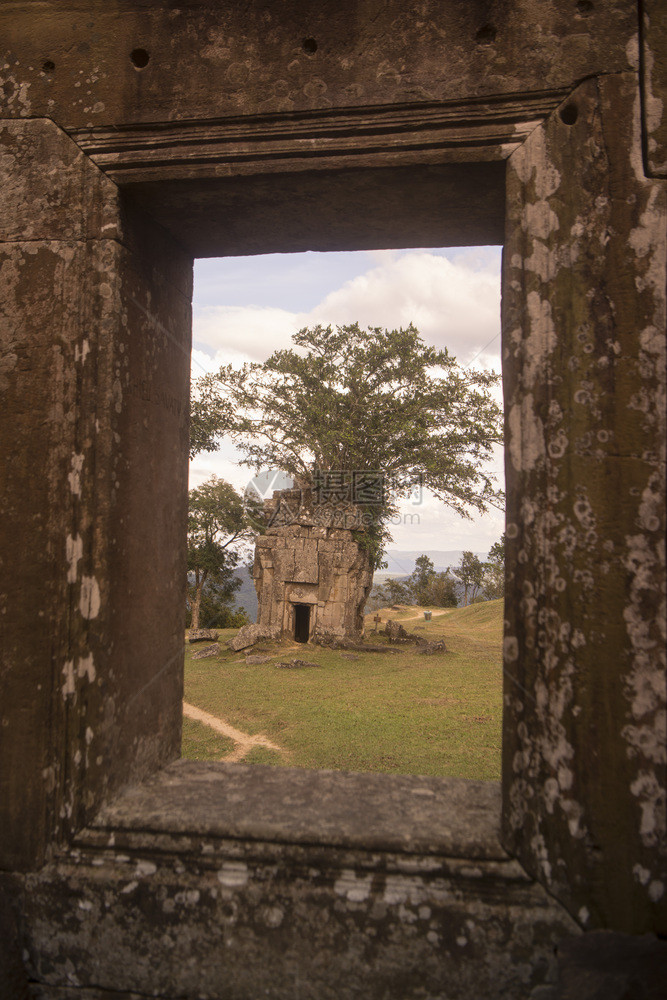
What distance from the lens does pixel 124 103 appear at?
1947 millimetres

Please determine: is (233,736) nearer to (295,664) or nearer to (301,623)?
(295,664)

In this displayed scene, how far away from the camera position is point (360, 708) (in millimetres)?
9344

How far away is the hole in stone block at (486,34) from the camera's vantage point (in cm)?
176

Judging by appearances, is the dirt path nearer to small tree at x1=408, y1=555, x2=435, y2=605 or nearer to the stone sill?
the stone sill

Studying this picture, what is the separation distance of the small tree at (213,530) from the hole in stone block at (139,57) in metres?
18.9

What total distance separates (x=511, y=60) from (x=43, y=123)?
1520 mm

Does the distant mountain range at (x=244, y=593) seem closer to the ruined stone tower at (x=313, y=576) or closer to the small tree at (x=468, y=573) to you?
the ruined stone tower at (x=313, y=576)

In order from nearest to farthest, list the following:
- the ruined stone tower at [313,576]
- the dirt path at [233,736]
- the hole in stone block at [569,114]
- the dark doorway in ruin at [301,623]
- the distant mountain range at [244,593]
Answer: the hole in stone block at [569,114], the dirt path at [233,736], the ruined stone tower at [313,576], the dark doorway in ruin at [301,623], the distant mountain range at [244,593]

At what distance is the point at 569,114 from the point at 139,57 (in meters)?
1.39

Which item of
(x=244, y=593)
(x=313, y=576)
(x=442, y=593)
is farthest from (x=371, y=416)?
(x=244, y=593)

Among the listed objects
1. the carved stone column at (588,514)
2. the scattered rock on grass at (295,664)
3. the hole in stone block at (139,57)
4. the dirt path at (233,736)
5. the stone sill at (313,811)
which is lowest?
the scattered rock on grass at (295,664)

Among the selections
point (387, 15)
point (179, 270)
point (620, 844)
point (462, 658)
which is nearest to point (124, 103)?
point (179, 270)

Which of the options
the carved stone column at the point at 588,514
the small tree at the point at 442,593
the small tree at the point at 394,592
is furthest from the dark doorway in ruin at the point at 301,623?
the carved stone column at the point at 588,514

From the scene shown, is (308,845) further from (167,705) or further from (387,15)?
(387,15)
